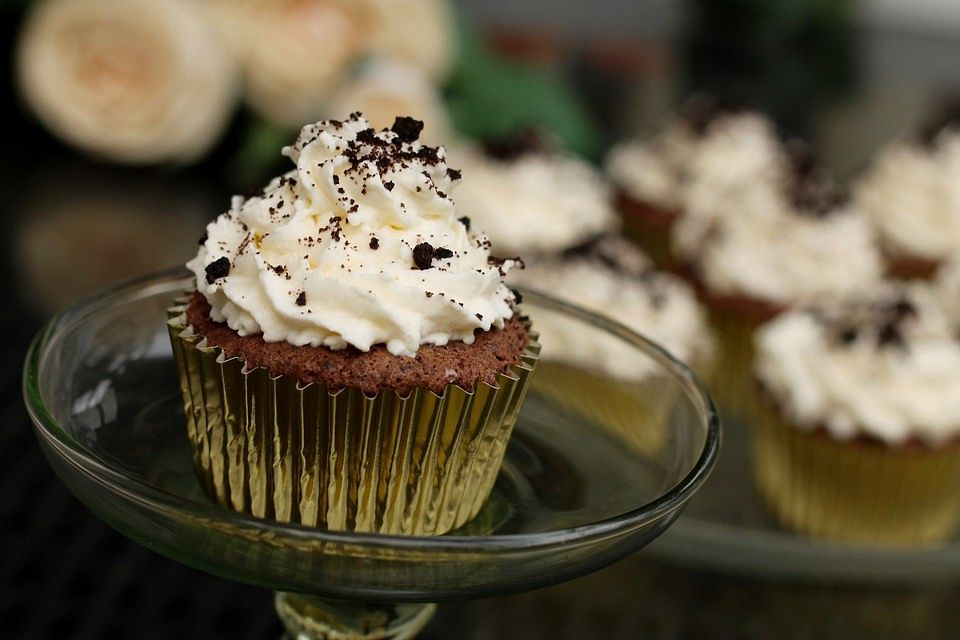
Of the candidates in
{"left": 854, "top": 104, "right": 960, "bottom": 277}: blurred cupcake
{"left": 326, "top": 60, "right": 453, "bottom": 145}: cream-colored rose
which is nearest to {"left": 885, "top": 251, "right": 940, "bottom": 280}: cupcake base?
{"left": 854, "top": 104, "right": 960, "bottom": 277}: blurred cupcake

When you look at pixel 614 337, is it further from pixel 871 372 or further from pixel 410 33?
pixel 410 33

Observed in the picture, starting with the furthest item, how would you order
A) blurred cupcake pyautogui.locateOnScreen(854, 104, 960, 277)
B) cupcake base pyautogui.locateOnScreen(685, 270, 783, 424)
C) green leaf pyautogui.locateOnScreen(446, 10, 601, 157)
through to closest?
1. green leaf pyautogui.locateOnScreen(446, 10, 601, 157)
2. blurred cupcake pyautogui.locateOnScreen(854, 104, 960, 277)
3. cupcake base pyautogui.locateOnScreen(685, 270, 783, 424)

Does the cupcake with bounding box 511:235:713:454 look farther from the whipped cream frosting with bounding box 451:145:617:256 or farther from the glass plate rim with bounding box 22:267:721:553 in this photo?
the whipped cream frosting with bounding box 451:145:617:256

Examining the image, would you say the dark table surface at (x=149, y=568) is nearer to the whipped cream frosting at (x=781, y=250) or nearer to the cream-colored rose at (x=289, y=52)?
the cream-colored rose at (x=289, y=52)

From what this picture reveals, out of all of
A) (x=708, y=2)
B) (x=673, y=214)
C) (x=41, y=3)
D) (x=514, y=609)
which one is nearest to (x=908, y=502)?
(x=514, y=609)

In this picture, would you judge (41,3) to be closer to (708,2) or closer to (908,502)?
(908,502)

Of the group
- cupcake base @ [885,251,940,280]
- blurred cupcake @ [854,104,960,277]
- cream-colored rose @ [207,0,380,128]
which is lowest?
cream-colored rose @ [207,0,380,128]
